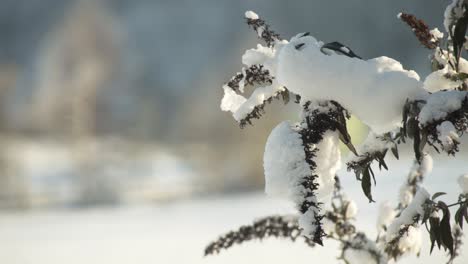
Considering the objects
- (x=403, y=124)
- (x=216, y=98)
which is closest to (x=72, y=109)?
(x=216, y=98)

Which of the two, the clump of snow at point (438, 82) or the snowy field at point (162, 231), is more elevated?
the snowy field at point (162, 231)

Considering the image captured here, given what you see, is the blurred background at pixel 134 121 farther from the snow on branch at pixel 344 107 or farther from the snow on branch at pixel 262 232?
the snow on branch at pixel 344 107

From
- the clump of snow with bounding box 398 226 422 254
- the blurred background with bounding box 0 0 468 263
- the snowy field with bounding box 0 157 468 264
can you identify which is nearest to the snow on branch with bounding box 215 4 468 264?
the clump of snow with bounding box 398 226 422 254

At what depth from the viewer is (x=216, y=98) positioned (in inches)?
155

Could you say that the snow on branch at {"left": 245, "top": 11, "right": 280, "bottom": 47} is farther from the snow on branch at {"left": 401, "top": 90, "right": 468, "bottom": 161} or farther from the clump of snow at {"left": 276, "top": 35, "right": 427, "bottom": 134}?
the snow on branch at {"left": 401, "top": 90, "right": 468, "bottom": 161}

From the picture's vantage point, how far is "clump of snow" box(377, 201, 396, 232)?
2.68ft

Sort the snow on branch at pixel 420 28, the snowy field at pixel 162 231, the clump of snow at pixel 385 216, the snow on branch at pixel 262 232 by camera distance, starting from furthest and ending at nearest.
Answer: the snowy field at pixel 162 231
the clump of snow at pixel 385 216
the snow on branch at pixel 262 232
the snow on branch at pixel 420 28

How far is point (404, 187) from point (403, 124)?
1.00ft

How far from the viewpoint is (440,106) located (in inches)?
19.3

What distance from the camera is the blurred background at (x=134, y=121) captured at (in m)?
2.37

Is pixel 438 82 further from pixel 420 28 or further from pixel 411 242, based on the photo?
pixel 411 242

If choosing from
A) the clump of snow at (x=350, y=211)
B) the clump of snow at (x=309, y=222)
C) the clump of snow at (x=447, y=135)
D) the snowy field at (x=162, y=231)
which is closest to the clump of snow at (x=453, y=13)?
the clump of snow at (x=447, y=135)

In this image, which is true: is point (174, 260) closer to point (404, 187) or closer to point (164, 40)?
point (404, 187)

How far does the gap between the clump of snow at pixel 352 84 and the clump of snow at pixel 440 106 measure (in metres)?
0.03
